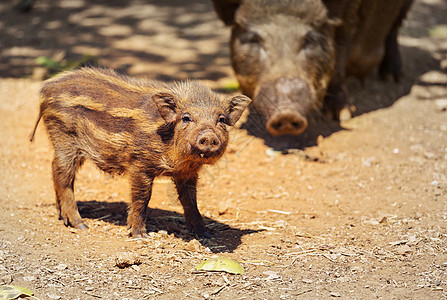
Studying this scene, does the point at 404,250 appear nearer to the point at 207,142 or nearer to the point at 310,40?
the point at 207,142

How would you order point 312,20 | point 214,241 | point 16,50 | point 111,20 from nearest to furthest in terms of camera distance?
point 214,241 → point 312,20 → point 16,50 → point 111,20

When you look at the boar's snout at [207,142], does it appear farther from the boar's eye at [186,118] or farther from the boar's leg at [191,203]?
the boar's leg at [191,203]

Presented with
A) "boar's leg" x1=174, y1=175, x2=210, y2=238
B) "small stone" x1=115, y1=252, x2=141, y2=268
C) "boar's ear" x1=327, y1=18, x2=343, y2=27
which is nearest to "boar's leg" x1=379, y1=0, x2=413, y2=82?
"boar's ear" x1=327, y1=18, x2=343, y2=27

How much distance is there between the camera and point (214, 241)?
443cm

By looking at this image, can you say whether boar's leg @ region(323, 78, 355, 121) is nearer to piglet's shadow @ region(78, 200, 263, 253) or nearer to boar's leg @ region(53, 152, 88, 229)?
piglet's shadow @ region(78, 200, 263, 253)

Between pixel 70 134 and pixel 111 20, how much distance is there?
6972 millimetres

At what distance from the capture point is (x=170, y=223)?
4738 mm

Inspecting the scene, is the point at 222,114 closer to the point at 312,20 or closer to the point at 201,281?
the point at 201,281

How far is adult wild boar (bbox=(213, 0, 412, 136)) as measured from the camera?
20.6 ft

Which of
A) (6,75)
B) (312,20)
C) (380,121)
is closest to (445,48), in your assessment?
(380,121)

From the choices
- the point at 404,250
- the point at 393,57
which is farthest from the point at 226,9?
the point at 404,250

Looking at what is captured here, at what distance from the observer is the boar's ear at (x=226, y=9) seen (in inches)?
289

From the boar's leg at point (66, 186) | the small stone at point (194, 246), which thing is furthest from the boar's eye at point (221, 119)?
the boar's leg at point (66, 186)

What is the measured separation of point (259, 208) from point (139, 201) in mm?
1343
